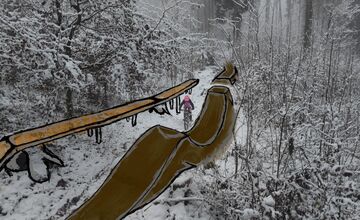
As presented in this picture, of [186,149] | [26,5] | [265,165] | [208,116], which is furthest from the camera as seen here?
[26,5]

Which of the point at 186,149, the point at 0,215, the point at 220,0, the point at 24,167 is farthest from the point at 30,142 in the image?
the point at 220,0

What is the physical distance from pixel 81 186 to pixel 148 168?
164 inches

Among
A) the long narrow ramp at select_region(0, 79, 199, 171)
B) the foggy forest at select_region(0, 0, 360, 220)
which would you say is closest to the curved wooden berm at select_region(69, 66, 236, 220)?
the long narrow ramp at select_region(0, 79, 199, 171)

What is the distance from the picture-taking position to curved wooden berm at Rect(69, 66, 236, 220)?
2.36 meters

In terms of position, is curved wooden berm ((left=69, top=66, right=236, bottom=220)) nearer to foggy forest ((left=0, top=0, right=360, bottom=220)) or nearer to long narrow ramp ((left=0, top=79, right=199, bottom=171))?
long narrow ramp ((left=0, top=79, right=199, bottom=171))

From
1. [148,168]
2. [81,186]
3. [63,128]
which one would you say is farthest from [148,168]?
[81,186]

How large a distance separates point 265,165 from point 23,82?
15.9 feet

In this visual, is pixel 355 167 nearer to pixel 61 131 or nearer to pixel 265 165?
pixel 265 165

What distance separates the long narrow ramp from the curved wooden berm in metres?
0.31

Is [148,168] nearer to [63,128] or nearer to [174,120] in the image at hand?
[63,128]

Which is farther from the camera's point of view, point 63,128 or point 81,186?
point 81,186

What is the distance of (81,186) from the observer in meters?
6.31

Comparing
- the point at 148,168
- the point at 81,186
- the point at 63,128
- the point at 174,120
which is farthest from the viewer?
the point at 174,120

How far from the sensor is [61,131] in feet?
6.95
